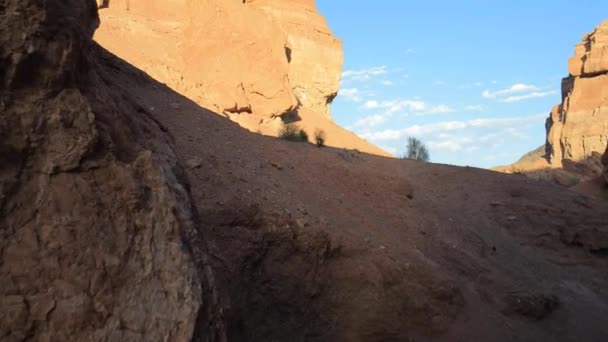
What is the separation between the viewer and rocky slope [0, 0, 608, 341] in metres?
2.55

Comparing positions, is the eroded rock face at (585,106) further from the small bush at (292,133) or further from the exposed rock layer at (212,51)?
the exposed rock layer at (212,51)

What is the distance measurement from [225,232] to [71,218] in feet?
9.52

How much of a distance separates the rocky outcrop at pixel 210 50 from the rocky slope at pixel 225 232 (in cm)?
705

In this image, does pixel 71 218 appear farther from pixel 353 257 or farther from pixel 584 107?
pixel 584 107

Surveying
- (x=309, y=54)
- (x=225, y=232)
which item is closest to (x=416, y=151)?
(x=309, y=54)

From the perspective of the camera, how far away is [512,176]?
50.6 feet

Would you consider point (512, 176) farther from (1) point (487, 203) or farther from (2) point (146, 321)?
(2) point (146, 321)

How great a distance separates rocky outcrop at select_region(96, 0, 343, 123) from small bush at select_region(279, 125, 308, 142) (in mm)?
742

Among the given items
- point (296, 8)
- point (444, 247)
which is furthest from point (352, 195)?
point (296, 8)

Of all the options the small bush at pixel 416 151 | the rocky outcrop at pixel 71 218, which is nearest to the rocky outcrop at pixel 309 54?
the small bush at pixel 416 151

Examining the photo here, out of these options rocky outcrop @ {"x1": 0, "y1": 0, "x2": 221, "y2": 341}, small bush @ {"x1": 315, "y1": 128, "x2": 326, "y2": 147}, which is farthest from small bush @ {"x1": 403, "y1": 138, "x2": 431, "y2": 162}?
rocky outcrop @ {"x1": 0, "y1": 0, "x2": 221, "y2": 341}

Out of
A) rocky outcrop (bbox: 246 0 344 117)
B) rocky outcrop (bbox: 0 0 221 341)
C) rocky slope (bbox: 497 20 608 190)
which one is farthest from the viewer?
rocky slope (bbox: 497 20 608 190)

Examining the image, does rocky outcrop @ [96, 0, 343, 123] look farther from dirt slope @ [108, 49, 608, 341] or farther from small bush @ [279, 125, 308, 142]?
dirt slope @ [108, 49, 608, 341]

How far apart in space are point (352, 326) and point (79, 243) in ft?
13.2
